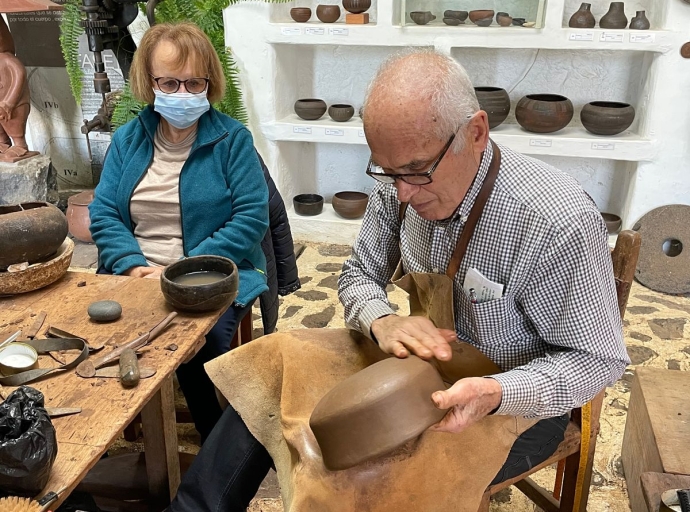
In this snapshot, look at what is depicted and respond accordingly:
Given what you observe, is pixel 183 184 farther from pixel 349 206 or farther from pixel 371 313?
pixel 349 206

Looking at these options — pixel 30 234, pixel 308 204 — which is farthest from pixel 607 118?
pixel 30 234

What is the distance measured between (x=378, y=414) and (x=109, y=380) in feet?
2.09

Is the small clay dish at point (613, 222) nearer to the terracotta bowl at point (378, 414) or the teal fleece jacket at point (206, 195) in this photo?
the teal fleece jacket at point (206, 195)

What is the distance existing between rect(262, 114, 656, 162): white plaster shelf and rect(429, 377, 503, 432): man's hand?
2.90m

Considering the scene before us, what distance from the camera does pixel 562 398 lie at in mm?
1430

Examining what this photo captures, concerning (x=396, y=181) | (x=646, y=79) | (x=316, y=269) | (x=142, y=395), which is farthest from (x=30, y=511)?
(x=646, y=79)

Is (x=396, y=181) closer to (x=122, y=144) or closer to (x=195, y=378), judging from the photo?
(x=195, y=378)

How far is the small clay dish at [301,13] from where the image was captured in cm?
423

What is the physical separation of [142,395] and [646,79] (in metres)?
3.78

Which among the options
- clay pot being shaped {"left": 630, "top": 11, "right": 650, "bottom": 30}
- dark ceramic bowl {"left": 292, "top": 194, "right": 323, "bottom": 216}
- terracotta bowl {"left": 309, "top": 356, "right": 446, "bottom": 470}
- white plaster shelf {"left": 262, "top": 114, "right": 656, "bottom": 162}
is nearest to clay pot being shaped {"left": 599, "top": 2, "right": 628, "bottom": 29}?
clay pot being shaped {"left": 630, "top": 11, "right": 650, "bottom": 30}

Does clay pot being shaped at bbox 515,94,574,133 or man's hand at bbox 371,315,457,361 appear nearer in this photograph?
man's hand at bbox 371,315,457,361

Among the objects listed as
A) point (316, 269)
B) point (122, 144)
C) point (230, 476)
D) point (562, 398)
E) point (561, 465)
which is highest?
point (122, 144)

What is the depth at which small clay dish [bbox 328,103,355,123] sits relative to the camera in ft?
14.3

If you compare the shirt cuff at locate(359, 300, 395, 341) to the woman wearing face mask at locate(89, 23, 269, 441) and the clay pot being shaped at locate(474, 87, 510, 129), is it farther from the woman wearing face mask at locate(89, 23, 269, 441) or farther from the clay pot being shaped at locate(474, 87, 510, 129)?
the clay pot being shaped at locate(474, 87, 510, 129)
